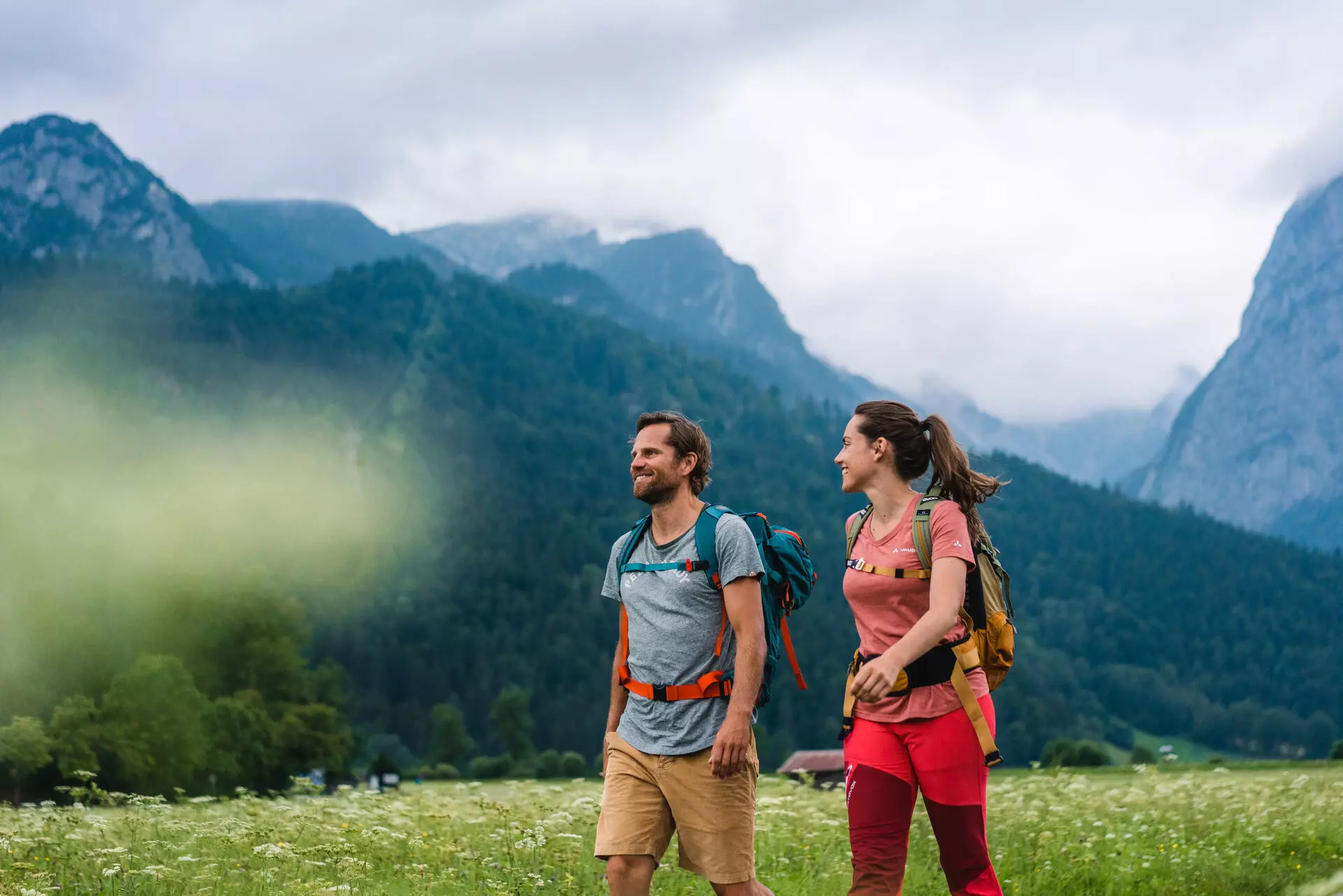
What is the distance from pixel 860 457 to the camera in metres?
5.05

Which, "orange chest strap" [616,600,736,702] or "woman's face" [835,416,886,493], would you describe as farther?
"woman's face" [835,416,886,493]

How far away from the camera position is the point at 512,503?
185875 millimetres

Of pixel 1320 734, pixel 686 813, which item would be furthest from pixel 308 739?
pixel 1320 734

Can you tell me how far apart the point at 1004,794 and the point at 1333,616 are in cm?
21569

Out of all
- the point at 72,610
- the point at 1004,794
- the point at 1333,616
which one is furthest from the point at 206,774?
the point at 1333,616

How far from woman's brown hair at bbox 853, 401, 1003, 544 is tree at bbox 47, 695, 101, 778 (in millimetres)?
54805

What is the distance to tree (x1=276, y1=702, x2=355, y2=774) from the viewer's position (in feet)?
215

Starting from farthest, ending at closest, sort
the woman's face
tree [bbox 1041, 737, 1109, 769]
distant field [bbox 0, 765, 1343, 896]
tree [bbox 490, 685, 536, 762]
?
tree [bbox 490, 685, 536, 762], tree [bbox 1041, 737, 1109, 769], distant field [bbox 0, 765, 1343, 896], the woman's face

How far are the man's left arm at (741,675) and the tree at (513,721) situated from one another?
118m

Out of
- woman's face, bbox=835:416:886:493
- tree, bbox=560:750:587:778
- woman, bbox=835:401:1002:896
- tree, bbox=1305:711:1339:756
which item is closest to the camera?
woman, bbox=835:401:1002:896

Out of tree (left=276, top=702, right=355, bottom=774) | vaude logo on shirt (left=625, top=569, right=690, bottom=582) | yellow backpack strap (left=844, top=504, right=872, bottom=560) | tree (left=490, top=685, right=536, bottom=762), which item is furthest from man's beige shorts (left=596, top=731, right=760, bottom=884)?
tree (left=490, top=685, right=536, bottom=762)

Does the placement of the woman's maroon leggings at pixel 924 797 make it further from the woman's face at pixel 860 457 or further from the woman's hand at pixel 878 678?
the woman's face at pixel 860 457

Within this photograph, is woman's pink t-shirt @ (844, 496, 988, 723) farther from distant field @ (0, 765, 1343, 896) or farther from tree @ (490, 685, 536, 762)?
tree @ (490, 685, 536, 762)

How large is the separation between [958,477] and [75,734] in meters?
59.4
